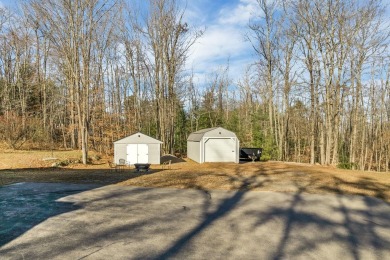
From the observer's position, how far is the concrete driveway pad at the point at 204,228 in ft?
15.1

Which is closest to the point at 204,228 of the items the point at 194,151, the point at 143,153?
the point at 143,153

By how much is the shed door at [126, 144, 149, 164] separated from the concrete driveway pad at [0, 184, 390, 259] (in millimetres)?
11262

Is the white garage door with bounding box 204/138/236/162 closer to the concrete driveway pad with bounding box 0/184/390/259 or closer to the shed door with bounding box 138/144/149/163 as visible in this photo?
the shed door with bounding box 138/144/149/163

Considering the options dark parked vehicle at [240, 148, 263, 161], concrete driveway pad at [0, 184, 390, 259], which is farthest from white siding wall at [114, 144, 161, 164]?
concrete driveway pad at [0, 184, 390, 259]

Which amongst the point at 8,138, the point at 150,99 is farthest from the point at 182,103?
the point at 8,138

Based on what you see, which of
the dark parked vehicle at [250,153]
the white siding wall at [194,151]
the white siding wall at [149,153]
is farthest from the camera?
the dark parked vehicle at [250,153]

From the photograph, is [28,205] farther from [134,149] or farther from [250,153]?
[250,153]

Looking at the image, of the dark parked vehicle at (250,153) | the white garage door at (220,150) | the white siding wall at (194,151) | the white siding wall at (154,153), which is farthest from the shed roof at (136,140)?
the dark parked vehicle at (250,153)

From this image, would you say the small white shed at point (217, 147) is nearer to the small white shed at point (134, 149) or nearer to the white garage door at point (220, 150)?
the white garage door at point (220, 150)

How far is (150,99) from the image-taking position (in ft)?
106

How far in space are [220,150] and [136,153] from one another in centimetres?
642

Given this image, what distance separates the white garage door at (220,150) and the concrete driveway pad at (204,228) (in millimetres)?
12497

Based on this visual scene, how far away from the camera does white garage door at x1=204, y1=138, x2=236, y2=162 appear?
849 inches

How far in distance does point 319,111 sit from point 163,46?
15667 mm
